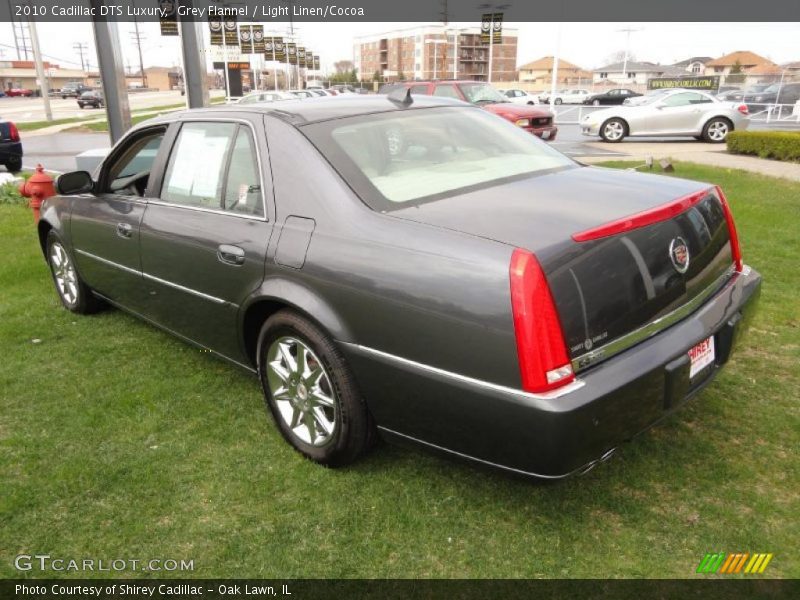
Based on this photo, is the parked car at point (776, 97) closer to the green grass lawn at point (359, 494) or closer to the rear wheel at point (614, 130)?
the rear wheel at point (614, 130)

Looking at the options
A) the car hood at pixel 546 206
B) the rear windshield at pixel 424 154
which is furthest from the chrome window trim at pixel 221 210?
the car hood at pixel 546 206

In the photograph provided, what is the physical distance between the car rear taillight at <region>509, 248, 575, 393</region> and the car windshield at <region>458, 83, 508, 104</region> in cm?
1371

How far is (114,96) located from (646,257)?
9917mm

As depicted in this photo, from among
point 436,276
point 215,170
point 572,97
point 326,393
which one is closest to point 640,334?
point 436,276

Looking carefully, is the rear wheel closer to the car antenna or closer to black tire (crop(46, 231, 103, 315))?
the car antenna

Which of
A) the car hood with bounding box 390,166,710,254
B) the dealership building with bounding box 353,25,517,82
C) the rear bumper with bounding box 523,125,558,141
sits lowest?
the rear bumper with bounding box 523,125,558,141

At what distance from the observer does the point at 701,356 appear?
2600 millimetres

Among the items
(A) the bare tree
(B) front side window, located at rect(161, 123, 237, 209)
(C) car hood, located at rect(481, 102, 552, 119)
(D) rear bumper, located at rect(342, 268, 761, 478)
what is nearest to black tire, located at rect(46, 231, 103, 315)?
(B) front side window, located at rect(161, 123, 237, 209)

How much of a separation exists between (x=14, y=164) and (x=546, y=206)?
46.8ft

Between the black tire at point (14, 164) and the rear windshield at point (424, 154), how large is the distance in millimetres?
13020

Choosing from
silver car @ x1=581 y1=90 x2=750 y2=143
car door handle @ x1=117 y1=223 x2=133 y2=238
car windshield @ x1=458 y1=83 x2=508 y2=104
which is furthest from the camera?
silver car @ x1=581 y1=90 x2=750 y2=143

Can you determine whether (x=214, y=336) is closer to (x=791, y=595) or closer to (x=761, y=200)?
(x=791, y=595)

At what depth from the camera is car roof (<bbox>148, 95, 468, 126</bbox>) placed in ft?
10.4

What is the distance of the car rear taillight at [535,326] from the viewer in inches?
82.8
